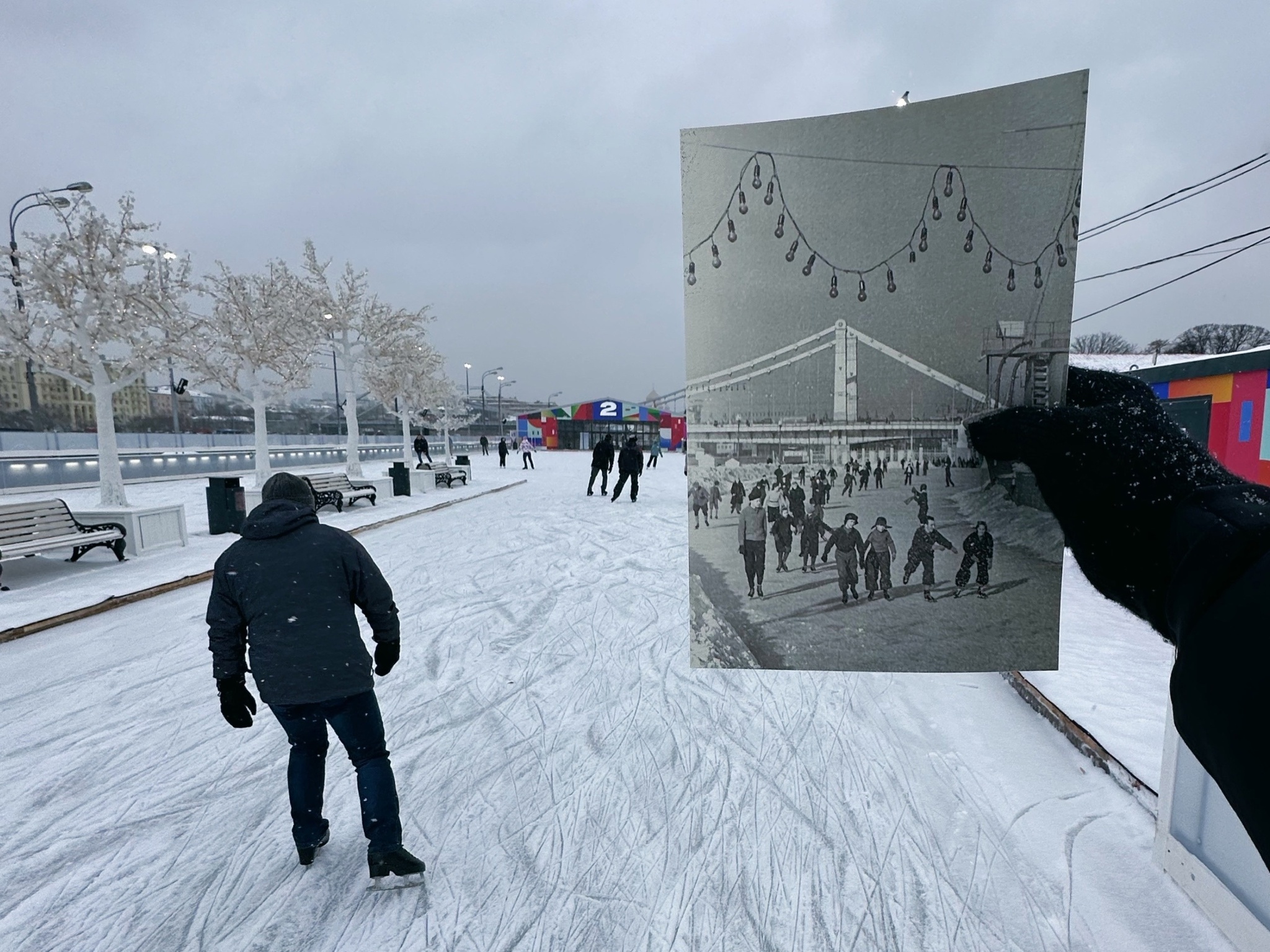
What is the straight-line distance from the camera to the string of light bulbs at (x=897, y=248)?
1285mm

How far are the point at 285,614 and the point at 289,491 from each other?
510mm

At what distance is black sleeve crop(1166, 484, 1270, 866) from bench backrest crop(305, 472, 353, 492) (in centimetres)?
1270

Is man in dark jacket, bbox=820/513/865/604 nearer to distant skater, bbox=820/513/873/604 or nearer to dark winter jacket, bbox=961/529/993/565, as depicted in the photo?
distant skater, bbox=820/513/873/604

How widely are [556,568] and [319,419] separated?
42.1 metres

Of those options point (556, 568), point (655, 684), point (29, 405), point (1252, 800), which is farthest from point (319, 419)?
point (1252, 800)

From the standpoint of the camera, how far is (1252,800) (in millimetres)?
611

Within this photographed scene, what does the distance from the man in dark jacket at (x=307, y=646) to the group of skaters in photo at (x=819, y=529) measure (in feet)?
4.75

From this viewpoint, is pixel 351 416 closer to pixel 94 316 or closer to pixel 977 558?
pixel 94 316

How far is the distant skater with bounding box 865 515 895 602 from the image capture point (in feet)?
4.83

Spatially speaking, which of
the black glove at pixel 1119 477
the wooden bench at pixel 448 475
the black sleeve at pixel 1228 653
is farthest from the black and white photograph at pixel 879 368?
the wooden bench at pixel 448 475

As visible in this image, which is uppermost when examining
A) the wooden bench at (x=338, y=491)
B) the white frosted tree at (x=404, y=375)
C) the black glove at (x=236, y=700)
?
the white frosted tree at (x=404, y=375)

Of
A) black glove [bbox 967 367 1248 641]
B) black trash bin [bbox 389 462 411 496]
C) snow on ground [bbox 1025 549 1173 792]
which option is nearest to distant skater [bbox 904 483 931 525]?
black glove [bbox 967 367 1248 641]

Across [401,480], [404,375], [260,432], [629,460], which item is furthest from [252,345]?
[629,460]

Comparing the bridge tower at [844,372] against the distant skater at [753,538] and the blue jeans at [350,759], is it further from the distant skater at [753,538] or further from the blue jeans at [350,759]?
the blue jeans at [350,759]
